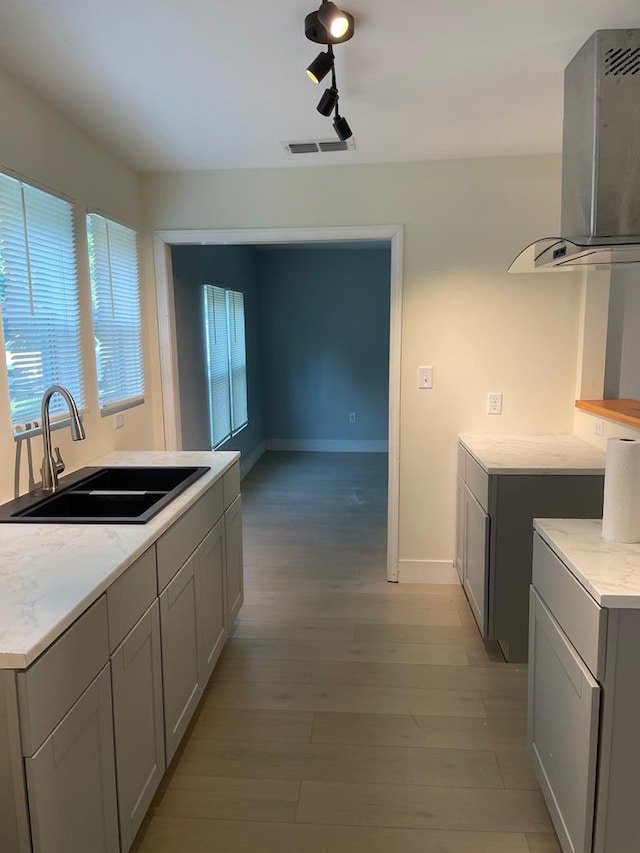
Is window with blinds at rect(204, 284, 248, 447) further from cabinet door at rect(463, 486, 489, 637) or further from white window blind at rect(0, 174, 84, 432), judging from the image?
cabinet door at rect(463, 486, 489, 637)

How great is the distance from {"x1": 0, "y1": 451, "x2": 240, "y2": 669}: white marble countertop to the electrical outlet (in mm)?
1905

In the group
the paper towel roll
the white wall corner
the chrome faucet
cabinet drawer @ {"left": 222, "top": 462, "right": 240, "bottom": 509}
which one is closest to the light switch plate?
the white wall corner

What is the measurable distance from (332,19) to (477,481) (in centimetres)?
199

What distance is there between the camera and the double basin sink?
75.1 inches

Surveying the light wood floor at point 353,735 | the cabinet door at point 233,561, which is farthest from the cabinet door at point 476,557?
the cabinet door at point 233,561

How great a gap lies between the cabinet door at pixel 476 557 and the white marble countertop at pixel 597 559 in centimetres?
85

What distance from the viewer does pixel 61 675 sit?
1223 millimetres

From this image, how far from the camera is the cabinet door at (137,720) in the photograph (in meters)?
1.52

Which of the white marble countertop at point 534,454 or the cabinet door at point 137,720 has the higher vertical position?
the white marble countertop at point 534,454

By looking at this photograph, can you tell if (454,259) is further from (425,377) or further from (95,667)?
(95,667)

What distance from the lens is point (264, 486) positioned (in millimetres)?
5746

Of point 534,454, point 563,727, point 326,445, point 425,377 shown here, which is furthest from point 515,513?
point 326,445

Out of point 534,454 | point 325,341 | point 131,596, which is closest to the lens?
point 131,596

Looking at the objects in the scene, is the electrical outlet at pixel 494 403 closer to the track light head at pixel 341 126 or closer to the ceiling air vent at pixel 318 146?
the ceiling air vent at pixel 318 146
